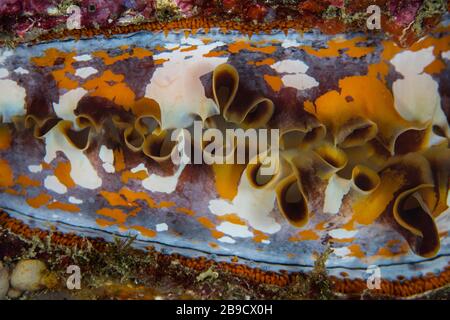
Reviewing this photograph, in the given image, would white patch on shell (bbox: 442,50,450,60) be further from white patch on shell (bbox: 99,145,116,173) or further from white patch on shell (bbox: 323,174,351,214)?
white patch on shell (bbox: 99,145,116,173)

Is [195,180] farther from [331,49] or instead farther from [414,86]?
[414,86]

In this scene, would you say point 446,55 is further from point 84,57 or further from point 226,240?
point 84,57

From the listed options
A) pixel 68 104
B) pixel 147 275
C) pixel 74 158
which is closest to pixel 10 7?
pixel 68 104

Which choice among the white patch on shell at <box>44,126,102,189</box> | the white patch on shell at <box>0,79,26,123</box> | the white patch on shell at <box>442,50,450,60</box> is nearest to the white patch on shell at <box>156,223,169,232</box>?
the white patch on shell at <box>44,126,102,189</box>

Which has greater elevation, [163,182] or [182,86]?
[182,86]
